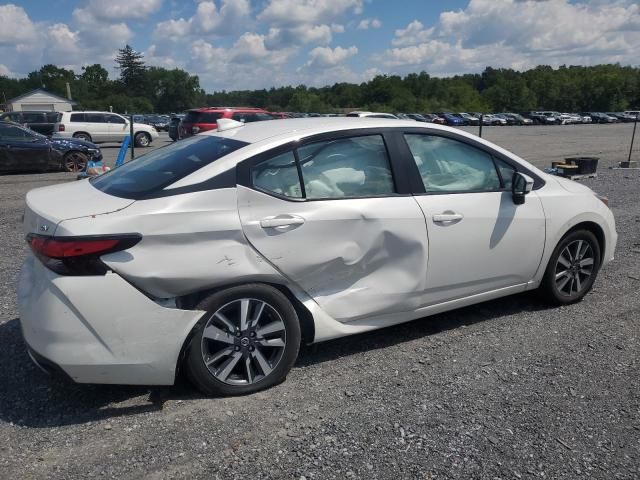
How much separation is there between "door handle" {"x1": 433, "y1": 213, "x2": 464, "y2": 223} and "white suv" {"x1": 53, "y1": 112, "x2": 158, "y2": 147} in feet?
72.1

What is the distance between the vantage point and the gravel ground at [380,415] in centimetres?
275

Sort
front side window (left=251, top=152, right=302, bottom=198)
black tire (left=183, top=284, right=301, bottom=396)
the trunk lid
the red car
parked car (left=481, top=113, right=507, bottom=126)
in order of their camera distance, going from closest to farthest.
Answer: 1. the trunk lid
2. black tire (left=183, top=284, right=301, bottom=396)
3. front side window (left=251, top=152, right=302, bottom=198)
4. the red car
5. parked car (left=481, top=113, right=507, bottom=126)

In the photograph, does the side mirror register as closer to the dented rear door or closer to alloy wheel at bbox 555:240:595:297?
alloy wheel at bbox 555:240:595:297

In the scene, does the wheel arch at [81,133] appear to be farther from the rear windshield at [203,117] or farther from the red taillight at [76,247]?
the red taillight at [76,247]

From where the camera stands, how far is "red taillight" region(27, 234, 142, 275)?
9.44 feet

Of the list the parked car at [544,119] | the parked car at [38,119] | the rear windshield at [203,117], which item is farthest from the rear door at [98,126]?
the parked car at [544,119]

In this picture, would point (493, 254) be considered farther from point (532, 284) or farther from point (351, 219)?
point (351, 219)

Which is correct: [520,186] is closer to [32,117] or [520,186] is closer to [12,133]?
[12,133]

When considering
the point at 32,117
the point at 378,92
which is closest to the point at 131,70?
the point at 378,92

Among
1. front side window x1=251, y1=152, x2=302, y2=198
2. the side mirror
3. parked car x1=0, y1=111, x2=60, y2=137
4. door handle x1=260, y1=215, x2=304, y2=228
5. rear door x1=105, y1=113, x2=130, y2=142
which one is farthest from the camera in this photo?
rear door x1=105, y1=113, x2=130, y2=142

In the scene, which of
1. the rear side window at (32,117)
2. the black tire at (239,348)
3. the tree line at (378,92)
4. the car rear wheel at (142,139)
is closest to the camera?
the black tire at (239,348)

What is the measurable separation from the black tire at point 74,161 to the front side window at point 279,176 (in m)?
13.1

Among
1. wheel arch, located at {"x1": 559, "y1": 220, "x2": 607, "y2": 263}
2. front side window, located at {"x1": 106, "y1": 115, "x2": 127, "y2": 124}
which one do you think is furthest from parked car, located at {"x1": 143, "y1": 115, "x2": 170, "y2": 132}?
wheel arch, located at {"x1": 559, "y1": 220, "x2": 607, "y2": 263}

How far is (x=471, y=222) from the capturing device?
4.00 metres
